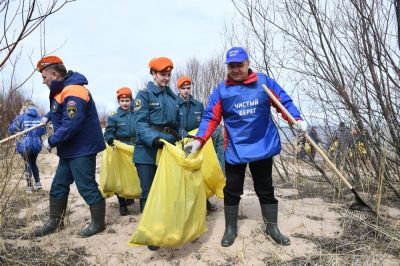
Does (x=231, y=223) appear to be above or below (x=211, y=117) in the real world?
below

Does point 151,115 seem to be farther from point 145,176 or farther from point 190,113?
point 190,113

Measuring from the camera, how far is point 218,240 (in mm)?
3002

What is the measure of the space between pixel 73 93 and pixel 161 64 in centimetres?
78

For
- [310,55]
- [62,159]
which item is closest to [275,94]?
[310,55]

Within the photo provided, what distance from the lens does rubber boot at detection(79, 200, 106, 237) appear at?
3248 mm

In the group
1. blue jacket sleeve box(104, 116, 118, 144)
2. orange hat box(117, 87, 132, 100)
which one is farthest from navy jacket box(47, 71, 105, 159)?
orange hat box(117, 87, 132, 100)

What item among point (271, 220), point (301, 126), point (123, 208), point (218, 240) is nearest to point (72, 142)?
point (123, 208)

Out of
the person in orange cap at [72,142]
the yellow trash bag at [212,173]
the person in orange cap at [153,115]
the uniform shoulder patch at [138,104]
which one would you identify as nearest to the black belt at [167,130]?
the person in orange cap at [153,115]

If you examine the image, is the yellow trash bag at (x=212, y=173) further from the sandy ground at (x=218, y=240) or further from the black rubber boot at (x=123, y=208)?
the black rubber boot at (x=123, y=208)

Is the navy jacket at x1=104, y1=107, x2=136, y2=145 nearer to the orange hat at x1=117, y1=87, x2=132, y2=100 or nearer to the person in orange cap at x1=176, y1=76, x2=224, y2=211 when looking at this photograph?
the orange hat at x1=117, y1=87, x2=132, y2=100

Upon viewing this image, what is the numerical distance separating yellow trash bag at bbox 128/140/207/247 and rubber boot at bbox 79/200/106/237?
2.74 ft

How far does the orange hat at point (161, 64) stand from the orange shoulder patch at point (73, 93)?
0.63 metres

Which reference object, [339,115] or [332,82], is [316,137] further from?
[332,82]

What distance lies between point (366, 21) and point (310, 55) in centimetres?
78
